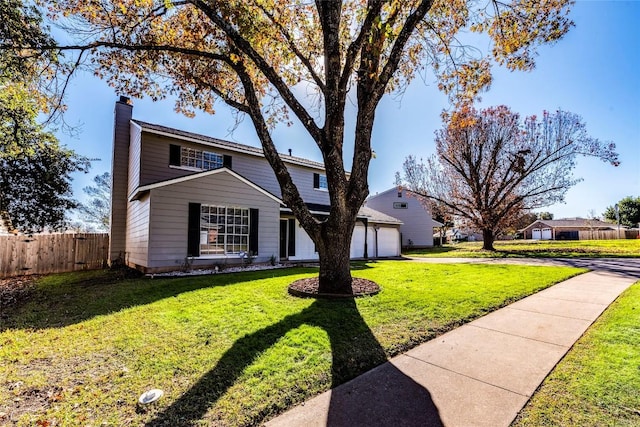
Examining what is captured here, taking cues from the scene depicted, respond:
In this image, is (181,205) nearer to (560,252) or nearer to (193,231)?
(193,231)

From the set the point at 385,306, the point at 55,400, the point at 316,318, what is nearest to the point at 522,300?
the point at 385,306

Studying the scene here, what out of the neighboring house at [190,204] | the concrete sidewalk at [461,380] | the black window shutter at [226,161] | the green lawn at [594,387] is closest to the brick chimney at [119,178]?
the neighboring house at [190,204]

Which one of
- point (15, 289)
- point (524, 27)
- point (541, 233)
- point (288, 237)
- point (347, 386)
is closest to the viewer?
point (347, 386)

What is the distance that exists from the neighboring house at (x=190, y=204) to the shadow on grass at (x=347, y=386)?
715 cm

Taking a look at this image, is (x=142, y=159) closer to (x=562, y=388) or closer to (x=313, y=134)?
(x=313, y=134)

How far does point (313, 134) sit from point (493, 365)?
4.82 metres

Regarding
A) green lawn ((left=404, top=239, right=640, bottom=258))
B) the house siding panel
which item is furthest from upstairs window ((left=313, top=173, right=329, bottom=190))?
green lawn ((left=404, top=239, right=640, bottom=258))

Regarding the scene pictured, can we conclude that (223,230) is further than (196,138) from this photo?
No

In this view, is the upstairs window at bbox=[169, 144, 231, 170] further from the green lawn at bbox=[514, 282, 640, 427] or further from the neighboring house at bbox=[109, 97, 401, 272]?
the green lawn at bbox=[514, 282, 640, 427]

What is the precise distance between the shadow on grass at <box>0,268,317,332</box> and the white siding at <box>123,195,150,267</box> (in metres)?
1.19

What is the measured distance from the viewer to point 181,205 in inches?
400

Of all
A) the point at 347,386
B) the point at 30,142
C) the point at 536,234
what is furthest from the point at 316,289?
the point at 536,234

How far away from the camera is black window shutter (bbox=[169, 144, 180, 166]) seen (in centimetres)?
1215

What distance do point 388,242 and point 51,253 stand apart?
58.3 feet
